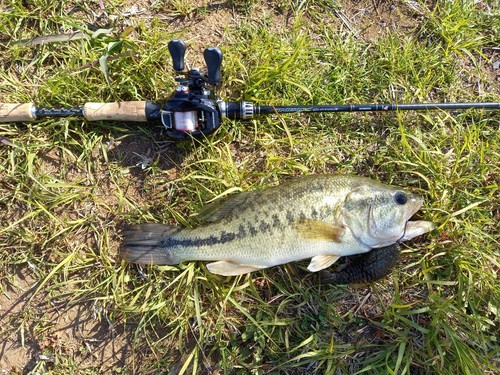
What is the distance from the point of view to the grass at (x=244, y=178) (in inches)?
139

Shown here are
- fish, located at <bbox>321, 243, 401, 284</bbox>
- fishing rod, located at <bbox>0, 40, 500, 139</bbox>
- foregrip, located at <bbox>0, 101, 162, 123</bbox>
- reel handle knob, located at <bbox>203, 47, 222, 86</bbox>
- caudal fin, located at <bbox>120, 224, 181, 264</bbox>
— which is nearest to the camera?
reel handle knob, located at <bbox>203, 47, 222, 86</bbox>

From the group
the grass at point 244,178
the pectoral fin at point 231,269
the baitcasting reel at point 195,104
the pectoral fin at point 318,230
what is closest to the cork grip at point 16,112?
the grass at point 244,178

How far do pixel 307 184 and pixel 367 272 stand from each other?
Answer: 957 millimetres

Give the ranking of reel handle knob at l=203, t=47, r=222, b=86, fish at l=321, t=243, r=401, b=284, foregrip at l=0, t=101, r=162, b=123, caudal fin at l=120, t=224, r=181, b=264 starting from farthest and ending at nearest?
1. foregrip at l=0, t=101, r=162, b=123
2. caudal fin at l=120, t=224, r=181, b=264
3. fish at l=321, t=243, r=401, b=284
4. reel handle knob at l=203, t=47, r=222, b=86

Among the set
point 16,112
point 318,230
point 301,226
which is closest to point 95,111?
point 16,112

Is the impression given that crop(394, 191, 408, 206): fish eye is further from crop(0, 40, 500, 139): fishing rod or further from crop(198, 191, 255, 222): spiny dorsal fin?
crop(198, 191, 255, 222): spiny dorsal fin

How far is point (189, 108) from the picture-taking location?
320 centimetres

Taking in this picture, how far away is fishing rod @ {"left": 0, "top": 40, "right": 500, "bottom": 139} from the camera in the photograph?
318 centimetres

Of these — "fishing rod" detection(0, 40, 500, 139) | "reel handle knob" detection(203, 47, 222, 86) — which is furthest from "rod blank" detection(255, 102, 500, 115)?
"reel handle knob" detection(203, 47, 222, 86)

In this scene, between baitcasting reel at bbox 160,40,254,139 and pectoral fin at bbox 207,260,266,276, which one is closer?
baitcasting reel at bbox 160,40,254,139

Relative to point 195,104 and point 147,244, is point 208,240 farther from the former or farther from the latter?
point 195,104

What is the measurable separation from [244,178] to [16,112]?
7.41 feet

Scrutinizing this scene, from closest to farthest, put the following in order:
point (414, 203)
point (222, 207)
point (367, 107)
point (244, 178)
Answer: point (414, 203) < point (222, 207) < point (367, 107) < point (244, 178)

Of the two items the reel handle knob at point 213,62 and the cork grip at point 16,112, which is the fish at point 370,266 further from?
the cork grip at point 16,112
